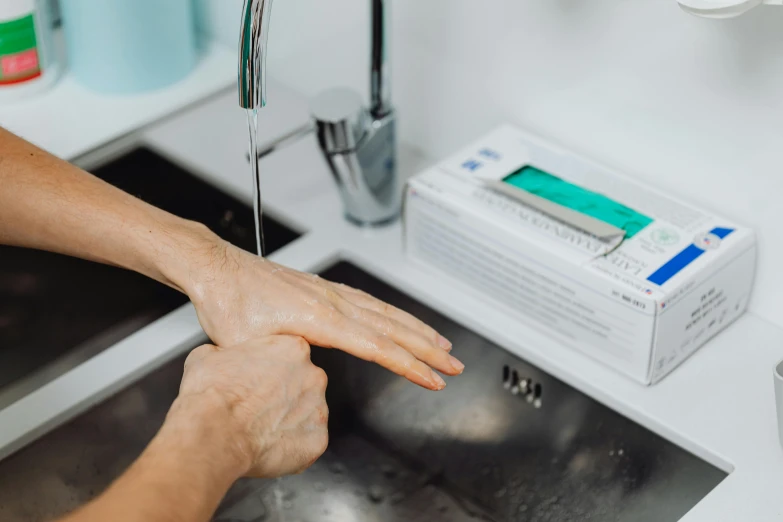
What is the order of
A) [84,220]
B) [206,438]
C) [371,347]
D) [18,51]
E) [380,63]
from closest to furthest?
[206,438] → [371,347] → [84,220] → [380,63] → [18,51]

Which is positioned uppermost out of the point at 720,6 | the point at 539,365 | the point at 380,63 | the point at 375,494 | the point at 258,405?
the point at 720,6

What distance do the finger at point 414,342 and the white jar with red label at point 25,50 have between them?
2.07ft

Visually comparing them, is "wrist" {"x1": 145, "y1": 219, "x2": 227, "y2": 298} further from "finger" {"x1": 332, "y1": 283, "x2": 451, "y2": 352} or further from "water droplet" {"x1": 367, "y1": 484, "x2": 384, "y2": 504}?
"water droplet" {"x1": 367, "y1": 484, "x2": 384, "y2": 504}

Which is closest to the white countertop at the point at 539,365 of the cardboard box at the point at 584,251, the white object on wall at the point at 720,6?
the cardboard box at the point at 584,251

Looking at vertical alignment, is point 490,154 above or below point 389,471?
above

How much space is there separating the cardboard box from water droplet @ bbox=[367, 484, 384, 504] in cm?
24

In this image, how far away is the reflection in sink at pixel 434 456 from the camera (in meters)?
0.98

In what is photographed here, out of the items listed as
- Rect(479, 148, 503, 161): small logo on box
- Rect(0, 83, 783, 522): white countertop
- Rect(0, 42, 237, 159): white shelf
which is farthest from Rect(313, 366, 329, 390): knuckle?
Rect(0, 42, 237, 159): white shelf

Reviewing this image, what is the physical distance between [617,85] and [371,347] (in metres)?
0.39

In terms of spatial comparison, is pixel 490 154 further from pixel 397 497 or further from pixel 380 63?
pixel 397 497

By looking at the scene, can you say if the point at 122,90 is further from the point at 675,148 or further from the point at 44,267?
the point at 675,148

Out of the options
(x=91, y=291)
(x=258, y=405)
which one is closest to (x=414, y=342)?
(x=258, y=405)

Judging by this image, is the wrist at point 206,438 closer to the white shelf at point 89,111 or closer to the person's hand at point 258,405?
the person's hand at point 258,405

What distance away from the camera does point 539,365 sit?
3.41ft
